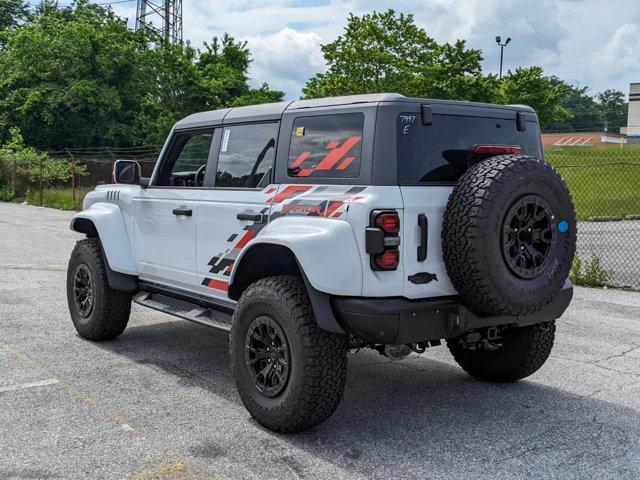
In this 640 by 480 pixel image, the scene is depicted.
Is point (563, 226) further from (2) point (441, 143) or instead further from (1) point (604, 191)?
(1) point (604, 191)

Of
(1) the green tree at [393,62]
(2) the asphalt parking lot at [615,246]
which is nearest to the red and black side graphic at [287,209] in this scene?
(2) the asphalt parking lot at [615,246]

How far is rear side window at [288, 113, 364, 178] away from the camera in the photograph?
3984 millimetres

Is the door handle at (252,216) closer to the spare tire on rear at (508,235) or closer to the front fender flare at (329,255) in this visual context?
the front fender flare at (329,255)

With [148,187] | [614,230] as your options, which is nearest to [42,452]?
[148,187]

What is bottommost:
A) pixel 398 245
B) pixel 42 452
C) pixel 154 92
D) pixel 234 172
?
pixel 42 452

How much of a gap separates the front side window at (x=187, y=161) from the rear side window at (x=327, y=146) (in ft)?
3.60

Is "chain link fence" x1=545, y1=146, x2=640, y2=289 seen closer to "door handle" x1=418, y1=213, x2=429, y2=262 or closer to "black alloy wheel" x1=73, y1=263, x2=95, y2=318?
"door handle" x1=418, y1=213, x2=429, y2=262

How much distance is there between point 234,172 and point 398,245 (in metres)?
1.62

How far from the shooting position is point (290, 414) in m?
3.92

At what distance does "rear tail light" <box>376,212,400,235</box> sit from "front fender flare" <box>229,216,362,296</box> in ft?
0.53

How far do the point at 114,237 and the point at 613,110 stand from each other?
126 m

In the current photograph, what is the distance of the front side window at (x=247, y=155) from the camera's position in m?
4.61

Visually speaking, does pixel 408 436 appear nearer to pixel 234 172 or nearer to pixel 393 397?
pixel 393 397

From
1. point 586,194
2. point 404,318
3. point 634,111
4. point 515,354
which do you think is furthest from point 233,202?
point 634,111
